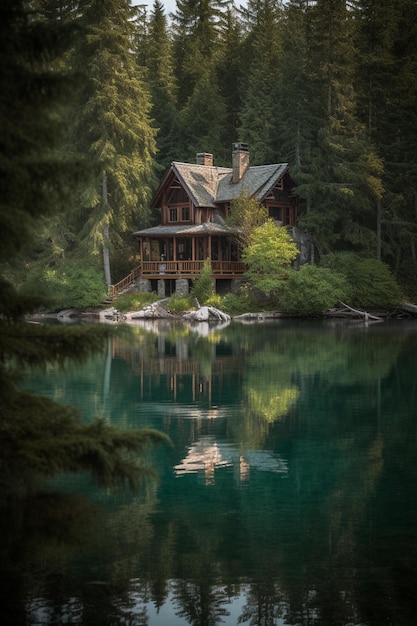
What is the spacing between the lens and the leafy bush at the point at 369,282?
48156 mm

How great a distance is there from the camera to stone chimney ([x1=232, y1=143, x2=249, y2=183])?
56312mm

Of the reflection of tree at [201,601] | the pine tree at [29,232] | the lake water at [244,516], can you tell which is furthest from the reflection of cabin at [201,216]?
the pine tree at [29,232]

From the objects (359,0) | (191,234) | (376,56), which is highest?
(359,0)

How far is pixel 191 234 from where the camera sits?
174 ft

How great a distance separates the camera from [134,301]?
49.8m

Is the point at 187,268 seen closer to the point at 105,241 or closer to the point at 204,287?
the point at 204,287

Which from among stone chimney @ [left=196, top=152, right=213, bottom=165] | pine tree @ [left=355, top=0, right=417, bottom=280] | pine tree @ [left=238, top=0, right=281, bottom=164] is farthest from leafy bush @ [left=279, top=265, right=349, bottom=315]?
stone chimney @ [left=196, top=152, right=213, bottom=165]

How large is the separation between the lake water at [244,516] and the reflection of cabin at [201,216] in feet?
96.7

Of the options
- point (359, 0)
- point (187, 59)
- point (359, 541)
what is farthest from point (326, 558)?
point (187, 59)

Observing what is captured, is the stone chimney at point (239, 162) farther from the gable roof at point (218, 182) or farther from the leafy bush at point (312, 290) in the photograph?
the leafy bush at point (312, 290)

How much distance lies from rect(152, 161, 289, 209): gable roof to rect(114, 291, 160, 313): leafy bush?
24.8 feet

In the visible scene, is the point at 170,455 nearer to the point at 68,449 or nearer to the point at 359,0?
the point at 68,449

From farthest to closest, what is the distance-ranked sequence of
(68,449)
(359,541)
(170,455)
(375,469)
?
(170,455) < (375,469) < (359,541) < (68,449)

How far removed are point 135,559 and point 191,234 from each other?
44413 millimetres
